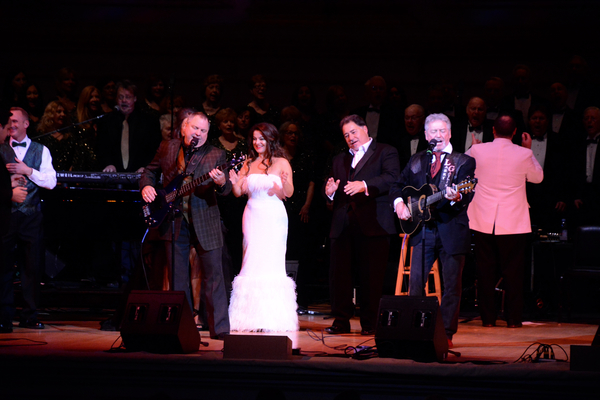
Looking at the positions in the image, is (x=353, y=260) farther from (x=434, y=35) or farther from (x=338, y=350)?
(x=434, y=35)

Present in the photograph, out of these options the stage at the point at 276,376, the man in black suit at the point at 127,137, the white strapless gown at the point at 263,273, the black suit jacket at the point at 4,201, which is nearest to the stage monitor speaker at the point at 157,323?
the stage at the point at 276,376

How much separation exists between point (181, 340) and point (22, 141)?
2.70 metres

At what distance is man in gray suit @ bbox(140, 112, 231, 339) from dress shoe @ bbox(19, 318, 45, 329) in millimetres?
1487

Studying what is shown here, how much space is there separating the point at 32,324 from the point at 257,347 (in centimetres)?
267

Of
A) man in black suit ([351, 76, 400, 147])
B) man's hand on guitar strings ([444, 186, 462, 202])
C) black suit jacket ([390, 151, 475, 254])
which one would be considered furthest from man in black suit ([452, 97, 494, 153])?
man's hand on guitar strings ([444, 186, 462, 202])

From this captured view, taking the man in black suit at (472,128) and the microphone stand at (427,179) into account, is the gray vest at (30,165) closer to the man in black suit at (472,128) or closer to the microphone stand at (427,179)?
the microphone stand at (427,179)

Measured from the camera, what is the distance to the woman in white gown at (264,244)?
6023 millimetres

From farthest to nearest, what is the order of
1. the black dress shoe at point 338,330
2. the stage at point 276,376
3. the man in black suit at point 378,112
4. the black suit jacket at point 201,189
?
the man in black suit at point 378,112 < the black dress shoe at point 338,330 < the black suit jacket at point 201,189 < the stage at point 276,376

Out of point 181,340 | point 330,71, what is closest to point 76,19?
point 330,71

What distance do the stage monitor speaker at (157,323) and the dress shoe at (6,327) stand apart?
1.75 metres

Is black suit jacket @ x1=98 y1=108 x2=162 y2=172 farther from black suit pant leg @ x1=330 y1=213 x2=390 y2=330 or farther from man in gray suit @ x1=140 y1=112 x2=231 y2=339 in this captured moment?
black suit pant leg @ x1=330 y1=213 x2=390 y2=330

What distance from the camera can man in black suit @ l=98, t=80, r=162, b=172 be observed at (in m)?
7.60

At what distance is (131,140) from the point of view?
25.0 ft

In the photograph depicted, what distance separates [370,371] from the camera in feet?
13.6
